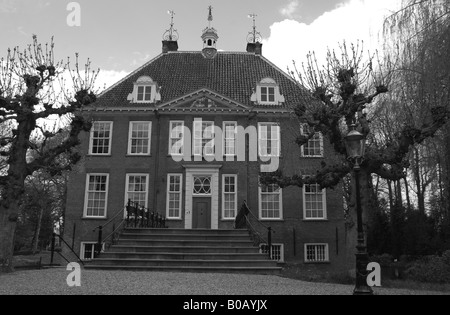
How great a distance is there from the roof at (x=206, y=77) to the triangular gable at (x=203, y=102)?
24cm

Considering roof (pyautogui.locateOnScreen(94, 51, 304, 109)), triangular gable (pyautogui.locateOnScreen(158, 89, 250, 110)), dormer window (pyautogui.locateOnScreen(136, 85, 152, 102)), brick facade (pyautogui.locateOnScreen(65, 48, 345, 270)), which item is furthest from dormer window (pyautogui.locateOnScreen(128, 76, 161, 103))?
triangular gable (pyautogui.locateOnScreen(158, 89, 250, 110))

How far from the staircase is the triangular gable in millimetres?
8756

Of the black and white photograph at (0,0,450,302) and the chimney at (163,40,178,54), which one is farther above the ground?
the chimney at (163,40,178,54)

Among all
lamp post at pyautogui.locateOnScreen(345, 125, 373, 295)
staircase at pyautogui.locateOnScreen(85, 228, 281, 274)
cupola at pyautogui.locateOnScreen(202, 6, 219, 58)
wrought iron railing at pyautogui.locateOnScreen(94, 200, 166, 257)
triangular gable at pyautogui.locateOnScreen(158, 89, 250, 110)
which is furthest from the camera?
cupola at pyautogui.locateOnScreen(202, 6, 219, 58)

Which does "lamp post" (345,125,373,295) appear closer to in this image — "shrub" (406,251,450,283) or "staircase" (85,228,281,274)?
"shrub" (406,251,450,283)

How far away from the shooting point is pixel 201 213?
22.5m

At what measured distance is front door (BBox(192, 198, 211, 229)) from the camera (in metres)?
22.4

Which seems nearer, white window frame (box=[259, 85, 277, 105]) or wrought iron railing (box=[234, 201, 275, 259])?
wrought iron railing (box=[234, 201, 275, 259])

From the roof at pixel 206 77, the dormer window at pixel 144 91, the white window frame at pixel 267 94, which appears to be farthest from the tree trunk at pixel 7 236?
the white window frame at pixel 267 94

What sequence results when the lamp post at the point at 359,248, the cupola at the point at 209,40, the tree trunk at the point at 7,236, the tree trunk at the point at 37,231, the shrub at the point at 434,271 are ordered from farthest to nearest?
the tree trunk at the point at 37,231
the cupola at the point at 209,40
the shrub at the point at 434,271
the tree trunk at the point at 7,236
the lamp post at the point at 359,248

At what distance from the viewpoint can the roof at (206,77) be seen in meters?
24.6

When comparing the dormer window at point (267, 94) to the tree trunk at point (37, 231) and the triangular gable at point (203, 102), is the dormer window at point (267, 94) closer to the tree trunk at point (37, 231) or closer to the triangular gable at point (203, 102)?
the triangular gable at point (203, 102)
